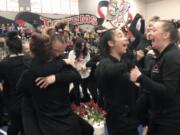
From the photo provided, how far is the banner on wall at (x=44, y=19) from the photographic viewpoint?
29.0 feet

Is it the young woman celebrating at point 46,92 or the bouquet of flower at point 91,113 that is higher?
the young woman celebrating at point 46,92

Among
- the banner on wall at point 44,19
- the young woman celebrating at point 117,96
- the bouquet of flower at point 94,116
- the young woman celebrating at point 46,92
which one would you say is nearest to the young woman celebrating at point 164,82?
the young woman celebrating at point 117,96

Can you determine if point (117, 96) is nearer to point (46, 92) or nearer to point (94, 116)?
point (46, 92)

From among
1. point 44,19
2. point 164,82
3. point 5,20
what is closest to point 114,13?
point 44,19

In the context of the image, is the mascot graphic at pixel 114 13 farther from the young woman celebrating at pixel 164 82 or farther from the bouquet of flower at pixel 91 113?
the young woman celebrating at pixel 164 82

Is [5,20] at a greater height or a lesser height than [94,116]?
greater

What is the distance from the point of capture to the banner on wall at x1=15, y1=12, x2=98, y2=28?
8828mm

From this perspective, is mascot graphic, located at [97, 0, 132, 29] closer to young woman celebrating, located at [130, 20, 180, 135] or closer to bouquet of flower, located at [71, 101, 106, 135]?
bouquet of flower, located at [71, 101, 106, 135]

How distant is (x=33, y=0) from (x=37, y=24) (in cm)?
98

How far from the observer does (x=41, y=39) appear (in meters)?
2.16

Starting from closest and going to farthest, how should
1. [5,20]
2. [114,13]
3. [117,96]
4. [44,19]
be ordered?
1. [117,96]
2. [5,20]
3. [44,19]
4. [114,13]

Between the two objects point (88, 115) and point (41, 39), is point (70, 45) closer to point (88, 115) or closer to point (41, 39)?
point (88, 115)

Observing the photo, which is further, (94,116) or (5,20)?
(5,20)

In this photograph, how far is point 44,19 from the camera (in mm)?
9523
